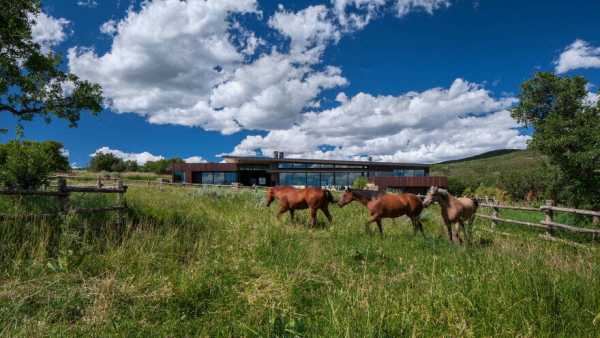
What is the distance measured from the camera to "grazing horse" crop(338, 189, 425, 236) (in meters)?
7.72

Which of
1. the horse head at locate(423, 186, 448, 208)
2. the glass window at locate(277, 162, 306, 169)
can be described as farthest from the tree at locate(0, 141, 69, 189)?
the glass window at locate(277, 162, 306, 169)

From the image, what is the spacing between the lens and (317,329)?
2717mm

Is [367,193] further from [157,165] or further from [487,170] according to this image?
[487,170]

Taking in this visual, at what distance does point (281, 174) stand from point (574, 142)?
36.7 meters

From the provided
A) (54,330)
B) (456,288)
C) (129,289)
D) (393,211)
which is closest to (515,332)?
(456,288)

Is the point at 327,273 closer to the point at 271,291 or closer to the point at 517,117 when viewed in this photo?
the point at 271,291

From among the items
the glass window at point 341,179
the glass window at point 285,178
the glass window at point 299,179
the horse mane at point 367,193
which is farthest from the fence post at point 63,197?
the glass window at point 341,179

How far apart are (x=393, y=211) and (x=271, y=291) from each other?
5.18 meters

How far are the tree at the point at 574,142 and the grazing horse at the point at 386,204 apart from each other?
8167mm

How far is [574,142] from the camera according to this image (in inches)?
486

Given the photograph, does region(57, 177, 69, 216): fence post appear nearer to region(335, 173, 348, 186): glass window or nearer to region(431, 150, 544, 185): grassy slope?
region(431, 150, 544, 185): grassy slope

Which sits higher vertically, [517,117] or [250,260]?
[517,117]

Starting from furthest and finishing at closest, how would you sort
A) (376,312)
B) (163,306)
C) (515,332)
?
(163,306)
(376,312)
(515,332)

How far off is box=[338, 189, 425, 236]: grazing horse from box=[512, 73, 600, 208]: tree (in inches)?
322
